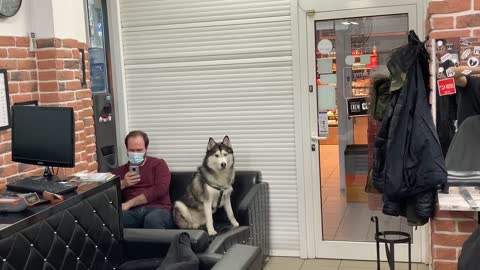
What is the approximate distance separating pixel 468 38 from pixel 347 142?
204 centimetres

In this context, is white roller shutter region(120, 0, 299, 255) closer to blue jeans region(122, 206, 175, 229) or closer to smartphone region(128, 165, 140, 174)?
smartphone region(128, 165, 140, 174)

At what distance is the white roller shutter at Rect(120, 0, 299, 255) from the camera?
15.8 ft

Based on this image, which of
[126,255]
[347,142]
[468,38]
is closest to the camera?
[468,38]

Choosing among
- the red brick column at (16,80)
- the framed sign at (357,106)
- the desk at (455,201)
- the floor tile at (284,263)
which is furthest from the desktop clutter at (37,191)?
the framed sign at (357,106)

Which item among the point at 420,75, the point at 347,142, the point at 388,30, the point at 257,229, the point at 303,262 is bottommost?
the point at 303,262

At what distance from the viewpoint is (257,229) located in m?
4.55

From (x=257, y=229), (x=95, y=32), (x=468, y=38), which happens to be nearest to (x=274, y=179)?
(x=257, y=229)

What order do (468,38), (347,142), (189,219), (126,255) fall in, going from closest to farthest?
(468,38) → (126,255) → (189,219) → (347,142)

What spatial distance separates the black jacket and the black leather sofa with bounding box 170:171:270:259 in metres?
1.35

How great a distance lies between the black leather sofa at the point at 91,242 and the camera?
246 centimetres

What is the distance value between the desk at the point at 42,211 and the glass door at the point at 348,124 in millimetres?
2245

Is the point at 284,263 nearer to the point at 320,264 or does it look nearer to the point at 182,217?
the point at 320,264

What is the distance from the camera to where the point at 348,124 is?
15.5ft

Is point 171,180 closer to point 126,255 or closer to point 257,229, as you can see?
point 257,229
